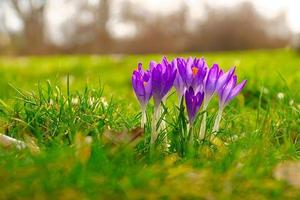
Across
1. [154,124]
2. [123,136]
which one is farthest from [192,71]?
[123,136]

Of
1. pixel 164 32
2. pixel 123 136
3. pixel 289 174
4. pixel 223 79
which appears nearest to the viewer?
pixel 289 174

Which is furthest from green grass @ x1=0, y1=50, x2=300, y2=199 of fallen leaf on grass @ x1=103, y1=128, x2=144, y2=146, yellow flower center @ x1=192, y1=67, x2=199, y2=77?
yellow flower center @ x1=192, y1=67, x2=199, y2=77

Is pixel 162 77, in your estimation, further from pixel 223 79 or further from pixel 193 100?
pixel 223 79

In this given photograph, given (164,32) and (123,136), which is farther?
(164,32)

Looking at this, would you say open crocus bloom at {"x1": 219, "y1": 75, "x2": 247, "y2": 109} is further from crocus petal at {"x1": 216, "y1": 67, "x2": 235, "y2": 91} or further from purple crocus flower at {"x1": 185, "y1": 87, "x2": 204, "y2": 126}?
purple crocus flower at {"x1": 185, "y1": 87, "x2": 204, "y2": 126}

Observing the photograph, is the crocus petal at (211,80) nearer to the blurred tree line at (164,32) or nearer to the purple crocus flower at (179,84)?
the purple crocus flower at (179,84)

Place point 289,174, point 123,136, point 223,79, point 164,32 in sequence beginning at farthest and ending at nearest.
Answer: point 164,32 → point 223,79 → point 123,136 → point 289,174
